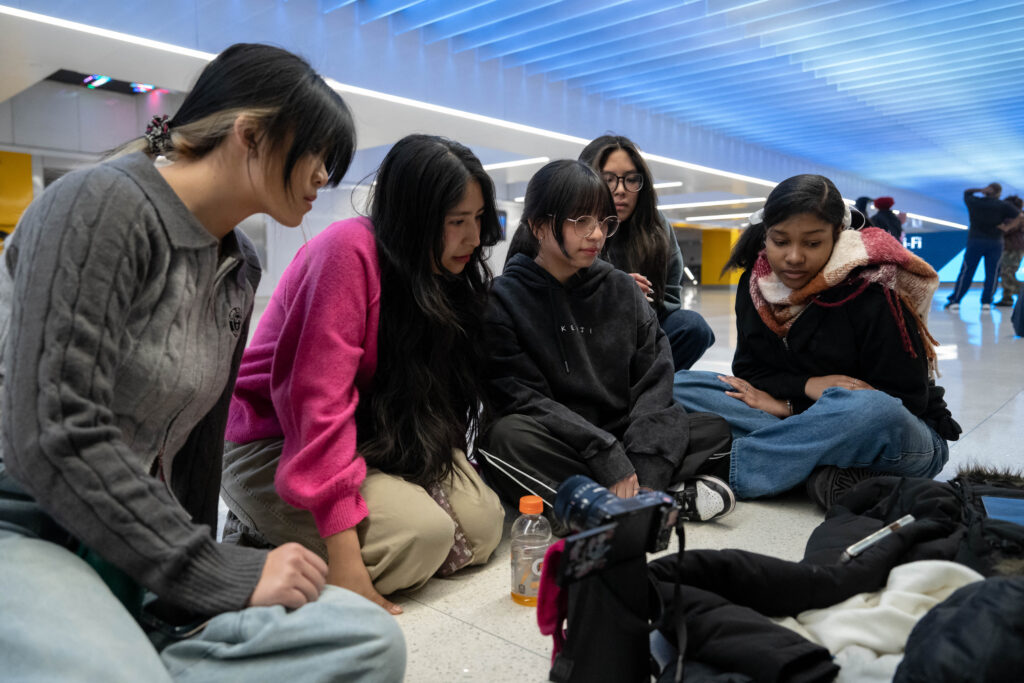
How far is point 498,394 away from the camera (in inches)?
76.4

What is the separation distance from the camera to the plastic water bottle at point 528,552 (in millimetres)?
1525

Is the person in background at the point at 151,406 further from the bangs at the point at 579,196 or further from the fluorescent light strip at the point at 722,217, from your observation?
the fluorescent light strip at the point at 722,217

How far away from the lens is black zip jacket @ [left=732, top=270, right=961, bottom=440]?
2070mm

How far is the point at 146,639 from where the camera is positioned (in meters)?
0.88

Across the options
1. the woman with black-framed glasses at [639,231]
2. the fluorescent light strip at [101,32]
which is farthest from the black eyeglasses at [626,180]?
the fluorescent light strip at [101,32]

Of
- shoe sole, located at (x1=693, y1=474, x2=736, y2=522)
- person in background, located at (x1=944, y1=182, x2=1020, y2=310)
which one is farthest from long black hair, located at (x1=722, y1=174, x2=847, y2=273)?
person in background, located at (x1=944, y1=182, x2=1020, y2=310)

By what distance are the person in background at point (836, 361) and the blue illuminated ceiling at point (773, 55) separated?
407cm

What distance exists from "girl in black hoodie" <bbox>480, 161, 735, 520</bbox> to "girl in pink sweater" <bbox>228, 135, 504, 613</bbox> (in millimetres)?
165

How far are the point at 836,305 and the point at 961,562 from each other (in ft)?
3.25

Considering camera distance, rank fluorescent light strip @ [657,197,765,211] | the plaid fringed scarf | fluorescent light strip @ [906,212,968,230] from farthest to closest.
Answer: fluorescent light strip @ [906,212,968,230]
fluorescent light strip @ [657,197,765,211]
the plaid fringed scarf

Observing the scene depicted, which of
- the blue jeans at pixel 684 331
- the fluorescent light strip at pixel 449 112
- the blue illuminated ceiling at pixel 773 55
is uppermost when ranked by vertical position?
the blue illuminated ceiling at pixel 773 55

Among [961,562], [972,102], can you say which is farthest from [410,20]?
[972,102]

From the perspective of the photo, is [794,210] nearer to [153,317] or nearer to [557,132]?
[153,317]

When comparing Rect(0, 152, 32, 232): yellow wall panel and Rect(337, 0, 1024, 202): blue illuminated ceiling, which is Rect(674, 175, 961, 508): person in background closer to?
Rect(337, 0, 1024, 202): blue illuminated ceiling
